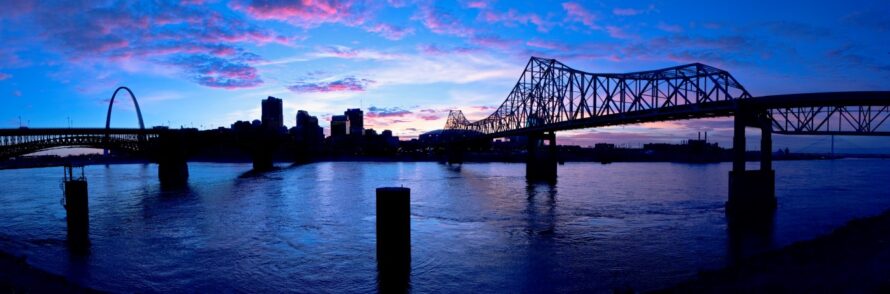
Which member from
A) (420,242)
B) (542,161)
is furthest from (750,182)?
(542,161)

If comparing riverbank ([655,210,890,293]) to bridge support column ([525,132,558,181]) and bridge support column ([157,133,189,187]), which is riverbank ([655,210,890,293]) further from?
bridge support column ([157,133,189,187])

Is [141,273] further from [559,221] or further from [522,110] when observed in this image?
[522,110]

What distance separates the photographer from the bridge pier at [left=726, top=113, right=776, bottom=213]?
1519 inches

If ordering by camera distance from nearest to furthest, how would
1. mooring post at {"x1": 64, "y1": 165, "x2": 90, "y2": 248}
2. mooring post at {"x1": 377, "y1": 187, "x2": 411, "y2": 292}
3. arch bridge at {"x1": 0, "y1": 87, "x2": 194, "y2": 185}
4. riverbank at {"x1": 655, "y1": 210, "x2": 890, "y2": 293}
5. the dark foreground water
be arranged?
1. riverbank at {"x1": 655, "y1": 210, "x2": 890, "y2": 293}
2. mooring post at {"x1": 377, "y1": 187, "x2": 411, "y2": 292}
3. the dark foreground water
4. mooring post at {"x1": 64, "y1": 165, "x2": 90, "y2": 248}
5. arch bridge at {"x1": 0, "y1": 87, "x2": 194, "y2": 185}

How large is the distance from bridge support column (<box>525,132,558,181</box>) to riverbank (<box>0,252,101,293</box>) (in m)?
74.8

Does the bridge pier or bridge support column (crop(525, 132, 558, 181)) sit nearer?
the bridge pier

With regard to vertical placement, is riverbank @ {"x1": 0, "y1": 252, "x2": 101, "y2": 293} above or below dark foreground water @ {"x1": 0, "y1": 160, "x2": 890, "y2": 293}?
above

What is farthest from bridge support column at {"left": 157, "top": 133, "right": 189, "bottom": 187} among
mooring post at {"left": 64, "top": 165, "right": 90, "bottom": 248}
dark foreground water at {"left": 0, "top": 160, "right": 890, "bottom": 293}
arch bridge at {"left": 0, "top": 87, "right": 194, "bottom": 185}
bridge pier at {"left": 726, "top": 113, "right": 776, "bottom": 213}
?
bridge pier at {"left": 726, "top": 113, "right": 776, "bottom": 213}

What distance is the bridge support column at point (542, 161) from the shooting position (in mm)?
89625

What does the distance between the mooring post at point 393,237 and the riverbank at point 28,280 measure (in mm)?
9943

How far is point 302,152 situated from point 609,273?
567 feet

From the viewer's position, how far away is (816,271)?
51.8 feet

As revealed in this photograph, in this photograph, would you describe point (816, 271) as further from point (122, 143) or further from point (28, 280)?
point (122, 143)

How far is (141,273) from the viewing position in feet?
70.7
